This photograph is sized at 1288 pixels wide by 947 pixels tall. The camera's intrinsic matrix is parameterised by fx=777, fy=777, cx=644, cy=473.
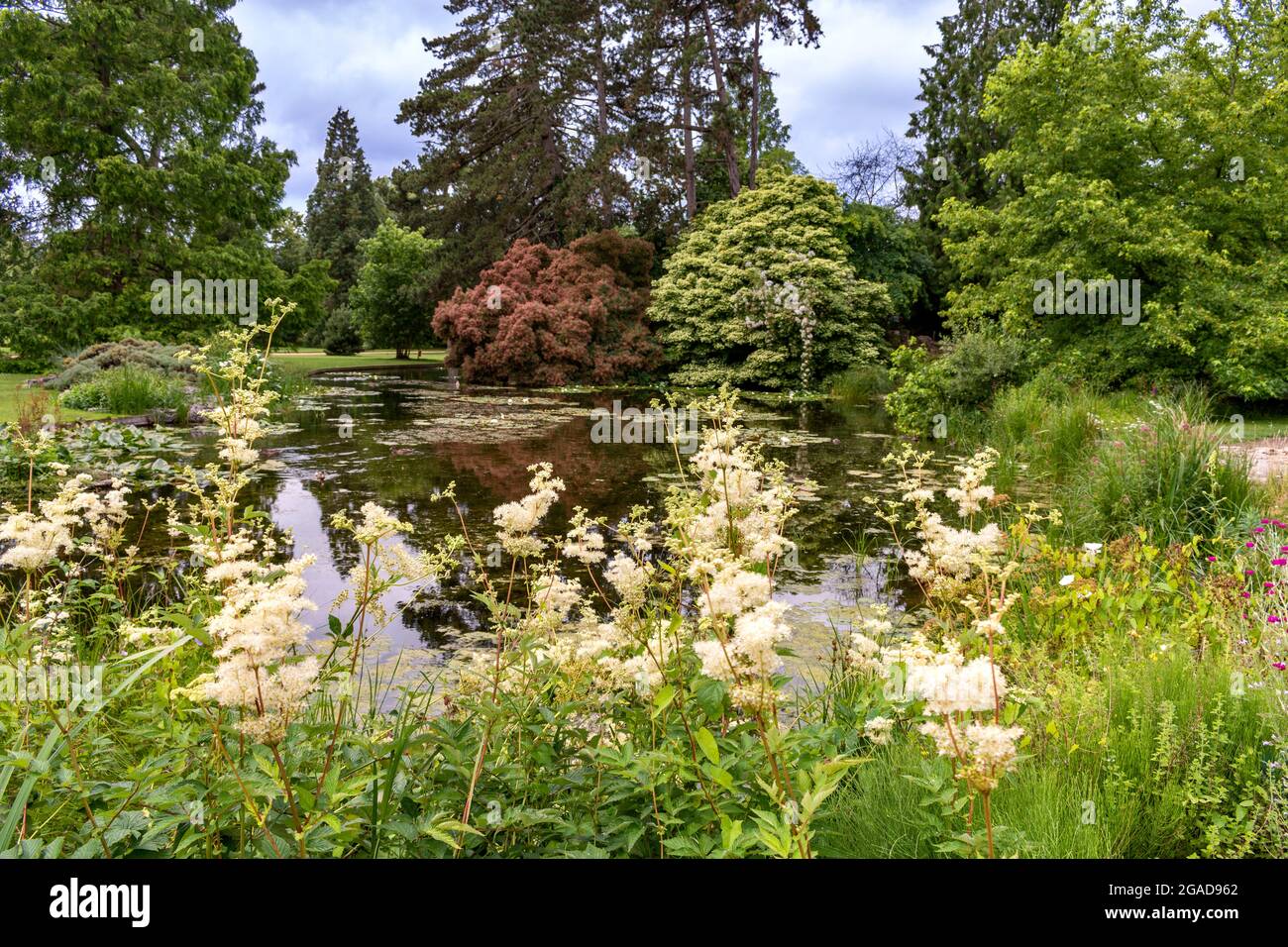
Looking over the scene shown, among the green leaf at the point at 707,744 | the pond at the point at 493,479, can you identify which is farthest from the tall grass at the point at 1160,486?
the green leaf at the point at 707,744

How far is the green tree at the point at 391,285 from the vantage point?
1268 inches

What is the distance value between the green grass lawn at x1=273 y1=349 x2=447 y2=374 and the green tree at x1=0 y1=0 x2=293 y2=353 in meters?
4.07

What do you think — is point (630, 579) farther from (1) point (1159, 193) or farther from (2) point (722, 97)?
(2) point (722, 97)

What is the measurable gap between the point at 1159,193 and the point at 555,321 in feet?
44.3

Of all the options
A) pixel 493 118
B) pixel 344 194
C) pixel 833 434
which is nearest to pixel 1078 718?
pixel 833 434

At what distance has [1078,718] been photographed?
265cm

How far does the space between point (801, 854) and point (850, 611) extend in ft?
11.6

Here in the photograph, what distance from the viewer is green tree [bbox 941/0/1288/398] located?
39.8 feet

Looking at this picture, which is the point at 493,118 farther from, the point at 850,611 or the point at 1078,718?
the point at 1078,718

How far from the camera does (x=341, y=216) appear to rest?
135 feet

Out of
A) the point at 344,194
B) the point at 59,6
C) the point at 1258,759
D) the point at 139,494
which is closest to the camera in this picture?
the point at 1258,759

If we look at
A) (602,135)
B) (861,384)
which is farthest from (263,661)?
(602,135)

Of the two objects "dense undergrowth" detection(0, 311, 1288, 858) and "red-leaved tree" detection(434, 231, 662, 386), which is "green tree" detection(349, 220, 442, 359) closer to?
"red-leaved tree" detection(434, 231, 662, 386)

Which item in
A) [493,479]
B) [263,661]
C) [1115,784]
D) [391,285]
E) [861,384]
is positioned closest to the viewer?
[263,661]
